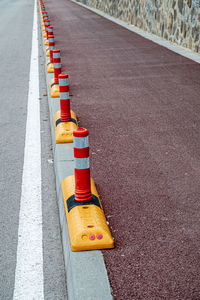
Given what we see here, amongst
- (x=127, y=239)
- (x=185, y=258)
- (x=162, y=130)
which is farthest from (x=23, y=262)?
(x=162, y=130)

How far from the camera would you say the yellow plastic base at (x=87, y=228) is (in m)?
3.46

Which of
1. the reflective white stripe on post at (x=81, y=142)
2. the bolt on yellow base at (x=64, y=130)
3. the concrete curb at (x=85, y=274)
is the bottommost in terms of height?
the bolt on yellow base at (x=64, y=130)

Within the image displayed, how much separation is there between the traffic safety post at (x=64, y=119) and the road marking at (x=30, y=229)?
43cm

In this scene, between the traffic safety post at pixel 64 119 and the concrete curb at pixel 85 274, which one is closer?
the concrete curb at pixel 85 274

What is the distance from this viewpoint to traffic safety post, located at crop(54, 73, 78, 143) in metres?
5.73

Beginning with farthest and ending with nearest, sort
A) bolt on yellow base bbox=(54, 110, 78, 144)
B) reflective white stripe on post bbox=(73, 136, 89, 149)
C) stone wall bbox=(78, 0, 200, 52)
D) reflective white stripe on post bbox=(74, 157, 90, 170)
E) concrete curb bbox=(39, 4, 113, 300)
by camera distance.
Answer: stone wall bbox=(78, 0, 200, 52), bolt on yellow base bbox=(54, 110, 78, 144), reflective white stripe on post bbox=(74, 157, 90, 170), reflective white stripe on post bbox=(73, 136, 89, 149), concrete curb bbox=(39, 4, 113, 300)

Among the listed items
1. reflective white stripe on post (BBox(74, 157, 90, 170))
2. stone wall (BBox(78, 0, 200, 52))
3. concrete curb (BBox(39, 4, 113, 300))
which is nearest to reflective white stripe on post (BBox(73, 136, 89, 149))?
reflective white stripe on post (BBox(74, 157, 90, 170))

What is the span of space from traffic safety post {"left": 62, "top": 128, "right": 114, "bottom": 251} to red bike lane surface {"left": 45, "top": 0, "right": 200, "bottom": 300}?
167 mm

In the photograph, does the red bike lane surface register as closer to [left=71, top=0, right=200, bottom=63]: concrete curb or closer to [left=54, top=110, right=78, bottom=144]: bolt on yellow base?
[left=54, top=110, right=78, bottom=144]: bolt on yellow base

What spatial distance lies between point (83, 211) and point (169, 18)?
13009 mm

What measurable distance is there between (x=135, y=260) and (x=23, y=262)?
0.98m

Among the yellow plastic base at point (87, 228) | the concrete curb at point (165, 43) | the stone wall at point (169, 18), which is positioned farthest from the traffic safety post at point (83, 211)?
the stone wall at point (169, 18)

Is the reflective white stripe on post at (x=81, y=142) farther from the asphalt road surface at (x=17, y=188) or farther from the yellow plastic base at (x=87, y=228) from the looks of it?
the asphalt road surface at (x=17, y=188)

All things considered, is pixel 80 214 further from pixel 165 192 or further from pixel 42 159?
pixel 42 159
